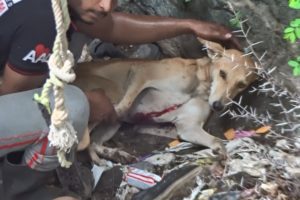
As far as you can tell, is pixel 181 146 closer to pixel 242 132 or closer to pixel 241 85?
pixel 242 132

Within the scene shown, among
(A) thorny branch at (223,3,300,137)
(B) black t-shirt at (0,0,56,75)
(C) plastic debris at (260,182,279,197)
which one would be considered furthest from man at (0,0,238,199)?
(C) plastic debris at (260,182,279,197)

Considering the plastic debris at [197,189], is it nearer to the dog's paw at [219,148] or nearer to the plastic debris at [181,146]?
the dog's paw at [219,148]

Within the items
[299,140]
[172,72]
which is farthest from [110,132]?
[299,140]

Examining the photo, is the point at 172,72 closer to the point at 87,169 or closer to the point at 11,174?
the point at 87,169

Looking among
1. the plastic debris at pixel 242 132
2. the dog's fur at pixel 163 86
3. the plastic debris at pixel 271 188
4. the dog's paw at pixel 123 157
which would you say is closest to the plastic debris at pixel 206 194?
the plastic debris at pixel 271 188

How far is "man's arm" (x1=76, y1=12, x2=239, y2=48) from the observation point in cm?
355

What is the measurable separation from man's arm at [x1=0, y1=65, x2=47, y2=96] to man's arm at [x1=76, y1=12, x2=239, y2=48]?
737mm

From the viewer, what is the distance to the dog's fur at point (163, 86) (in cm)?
407

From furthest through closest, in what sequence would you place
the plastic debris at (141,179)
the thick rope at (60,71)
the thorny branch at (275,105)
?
the plastic debris at (141,179) → the thorny branch at (275,105) → the thick rope at (60,71)

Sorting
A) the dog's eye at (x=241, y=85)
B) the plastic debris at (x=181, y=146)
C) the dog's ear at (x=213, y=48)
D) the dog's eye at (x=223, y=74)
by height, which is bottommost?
the plastic debris at (x=181, y=146)

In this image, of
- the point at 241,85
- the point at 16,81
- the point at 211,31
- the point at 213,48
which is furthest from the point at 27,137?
the point at 241,85

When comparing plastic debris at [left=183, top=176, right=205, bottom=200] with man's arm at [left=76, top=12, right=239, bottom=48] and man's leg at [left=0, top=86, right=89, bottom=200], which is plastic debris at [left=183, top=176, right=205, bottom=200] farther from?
man's arm at [left=76, top=12, right=239, bottom=48]

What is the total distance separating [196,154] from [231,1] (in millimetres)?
883

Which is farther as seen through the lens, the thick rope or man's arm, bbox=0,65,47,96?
man's arm, bbox=0,65,47,96
